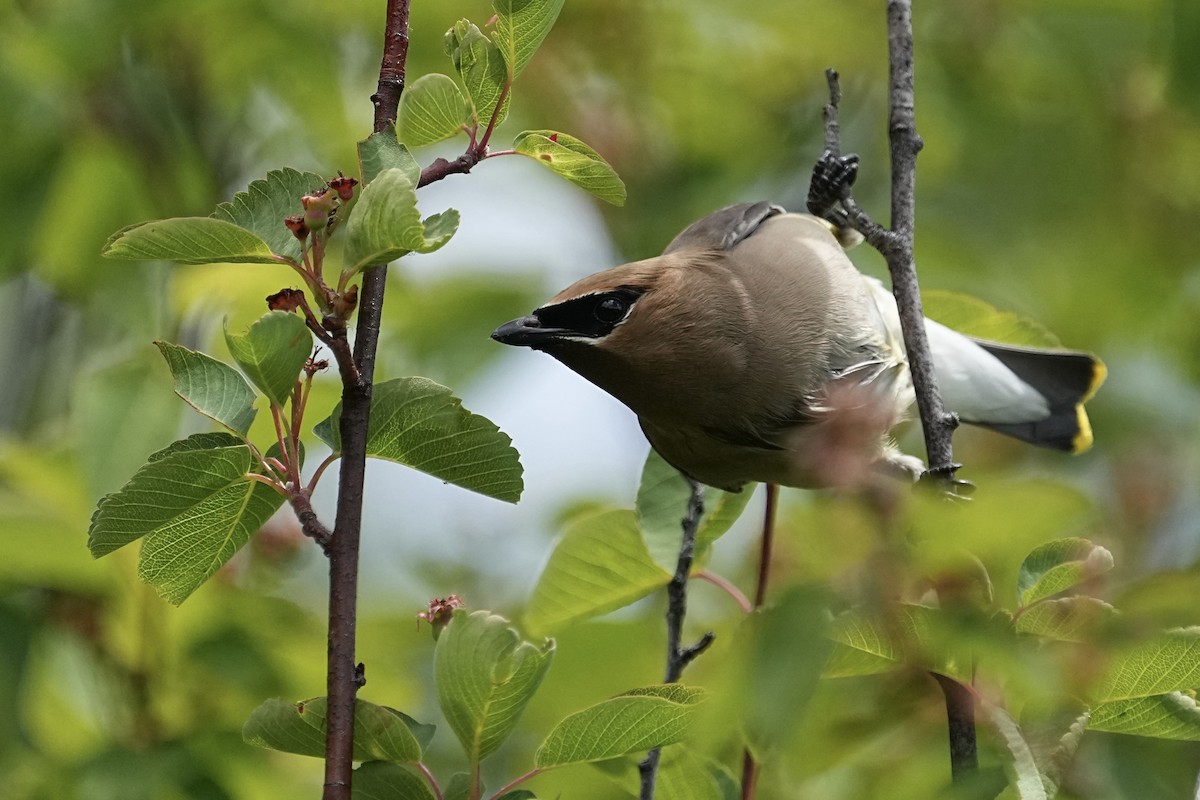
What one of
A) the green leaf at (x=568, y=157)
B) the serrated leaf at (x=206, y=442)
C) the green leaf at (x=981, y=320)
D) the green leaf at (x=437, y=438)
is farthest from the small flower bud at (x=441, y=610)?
the green leaf at (x=981, y=320)

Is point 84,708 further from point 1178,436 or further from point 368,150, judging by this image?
point 1178,436

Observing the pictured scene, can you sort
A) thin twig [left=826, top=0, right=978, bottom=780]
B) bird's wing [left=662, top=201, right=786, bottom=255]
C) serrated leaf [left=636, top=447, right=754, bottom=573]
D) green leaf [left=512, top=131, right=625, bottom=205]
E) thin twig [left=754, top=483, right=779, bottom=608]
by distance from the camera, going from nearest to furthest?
green leaf [left=512, top=131, right=625, bottom=205]
thin twig [left=826, top=0, right=978, bottom=780]
thin twig [left=754, top=483, right=779, bottom=608]
serrated leaf [left=636, top=447, right=754, bottom=573]
bird's wing [left=662, top=201, right=786, bottom=255]

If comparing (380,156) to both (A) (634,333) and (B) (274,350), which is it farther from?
(A) (634,333)

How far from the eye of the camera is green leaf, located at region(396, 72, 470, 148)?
7.17ft

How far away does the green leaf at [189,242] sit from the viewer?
1964 mm

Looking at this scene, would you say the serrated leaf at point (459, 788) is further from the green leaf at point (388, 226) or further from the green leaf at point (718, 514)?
the green leaf at point (718, 514)

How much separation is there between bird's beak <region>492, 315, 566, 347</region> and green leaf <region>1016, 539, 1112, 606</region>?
65.2 inches

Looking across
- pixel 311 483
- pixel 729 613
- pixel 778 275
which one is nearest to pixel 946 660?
pixel 311 483

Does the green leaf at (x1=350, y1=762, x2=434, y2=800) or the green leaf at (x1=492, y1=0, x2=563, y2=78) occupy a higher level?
the green leaf at (x1=492, y1=0, x2=563, y2=78)

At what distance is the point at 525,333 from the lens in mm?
3447

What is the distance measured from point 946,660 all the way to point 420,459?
0.86 metres

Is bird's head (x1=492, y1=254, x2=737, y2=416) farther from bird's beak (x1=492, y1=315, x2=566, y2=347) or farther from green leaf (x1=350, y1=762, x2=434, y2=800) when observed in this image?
green leaf (x1=350, y1=762, x2=434, y2=800)

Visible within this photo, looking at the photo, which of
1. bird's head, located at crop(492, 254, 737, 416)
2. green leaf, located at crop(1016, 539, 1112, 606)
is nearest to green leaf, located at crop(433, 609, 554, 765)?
green leaf, located at crop(1016, 539, 1112, 606)

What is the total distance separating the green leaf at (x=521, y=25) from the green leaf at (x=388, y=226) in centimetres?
34
